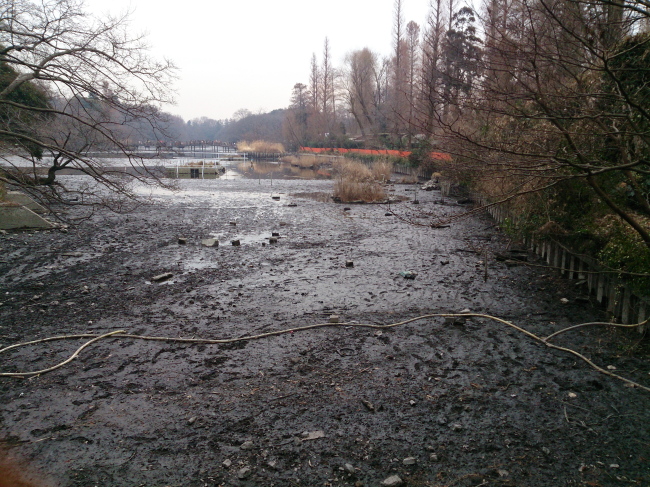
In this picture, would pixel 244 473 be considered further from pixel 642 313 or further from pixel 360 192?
pixel 360 192

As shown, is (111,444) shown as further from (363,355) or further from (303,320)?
(303,320)

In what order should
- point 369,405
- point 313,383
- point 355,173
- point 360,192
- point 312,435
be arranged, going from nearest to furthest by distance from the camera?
point 312,435
point 369,405
point 313,383
point 360,192
point 355,173

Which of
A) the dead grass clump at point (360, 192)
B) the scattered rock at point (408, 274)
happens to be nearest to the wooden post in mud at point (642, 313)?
the scattered rock at point (408, 274)

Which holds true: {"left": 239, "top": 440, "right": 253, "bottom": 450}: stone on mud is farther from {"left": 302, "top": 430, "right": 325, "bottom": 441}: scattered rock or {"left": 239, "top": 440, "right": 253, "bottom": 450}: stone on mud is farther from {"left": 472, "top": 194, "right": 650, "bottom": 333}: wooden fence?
{"left": 472, "top": 194, "right": 650, "bottom": 333}: wooden fence

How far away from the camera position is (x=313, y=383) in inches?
172

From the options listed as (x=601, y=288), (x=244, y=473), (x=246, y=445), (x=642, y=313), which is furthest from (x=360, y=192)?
(x=244, y=473)

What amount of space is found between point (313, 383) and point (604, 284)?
14.3 ft

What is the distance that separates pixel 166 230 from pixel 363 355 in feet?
29.7

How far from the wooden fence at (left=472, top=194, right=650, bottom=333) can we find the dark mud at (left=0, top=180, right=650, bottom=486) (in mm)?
292

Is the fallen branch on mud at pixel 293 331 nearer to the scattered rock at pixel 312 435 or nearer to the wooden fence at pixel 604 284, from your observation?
the wooden fence at pixel 604 284

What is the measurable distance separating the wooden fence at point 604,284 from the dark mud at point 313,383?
0.29 m

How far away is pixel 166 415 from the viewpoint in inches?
150

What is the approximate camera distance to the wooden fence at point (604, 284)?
5.25m

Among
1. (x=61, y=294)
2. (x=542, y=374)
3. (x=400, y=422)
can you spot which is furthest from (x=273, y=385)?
(x=61, y=294)
